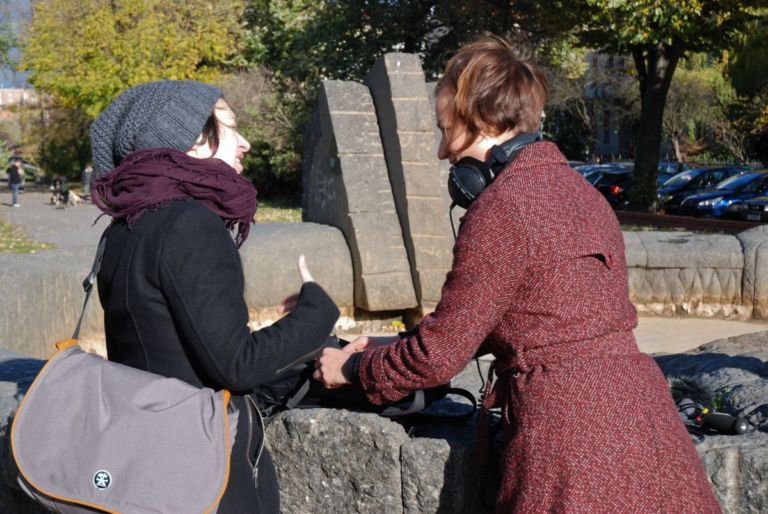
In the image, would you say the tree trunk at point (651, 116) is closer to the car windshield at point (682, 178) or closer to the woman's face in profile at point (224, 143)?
the car windshield at point (682, 178)

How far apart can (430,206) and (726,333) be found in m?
3.35

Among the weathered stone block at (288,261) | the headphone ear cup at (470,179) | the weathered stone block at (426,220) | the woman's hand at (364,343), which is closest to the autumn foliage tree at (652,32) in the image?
the weathered stone block at (426,220)

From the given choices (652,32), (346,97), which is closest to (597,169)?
(652,32)

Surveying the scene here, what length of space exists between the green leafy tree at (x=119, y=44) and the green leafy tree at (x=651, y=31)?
11820 millimetres

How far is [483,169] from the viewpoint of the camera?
7.20 feet

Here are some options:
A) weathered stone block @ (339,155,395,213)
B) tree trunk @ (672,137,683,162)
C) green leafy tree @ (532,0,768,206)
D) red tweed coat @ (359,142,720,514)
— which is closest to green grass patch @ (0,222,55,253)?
weathered stone block @ (339,155,395,213)

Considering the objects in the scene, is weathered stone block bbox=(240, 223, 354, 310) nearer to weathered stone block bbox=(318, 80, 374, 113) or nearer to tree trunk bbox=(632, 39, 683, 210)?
weathered stone block bbox=(318, 80, 374, 113)

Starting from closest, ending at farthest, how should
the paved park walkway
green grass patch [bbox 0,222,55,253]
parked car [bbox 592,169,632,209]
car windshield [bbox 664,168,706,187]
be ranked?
the paved park walkway, green grass patch [bbox 0,222,55,253], parked car [bbox 592,169,632,209], car windshield [bbox 664,168,706,187]

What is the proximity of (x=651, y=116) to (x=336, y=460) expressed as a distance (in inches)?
775

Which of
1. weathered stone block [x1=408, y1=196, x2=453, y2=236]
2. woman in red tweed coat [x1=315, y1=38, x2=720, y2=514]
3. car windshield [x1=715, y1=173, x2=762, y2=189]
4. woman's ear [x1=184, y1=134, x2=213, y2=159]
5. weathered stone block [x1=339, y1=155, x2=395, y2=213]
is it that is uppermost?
woman's ear [x1=184, y1=134, x2=213, y2=159]

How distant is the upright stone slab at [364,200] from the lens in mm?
8367

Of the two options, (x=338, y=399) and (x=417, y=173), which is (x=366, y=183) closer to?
(x=417, y=173)

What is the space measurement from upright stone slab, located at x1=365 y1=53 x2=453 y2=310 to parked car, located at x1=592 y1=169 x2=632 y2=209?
17.2 metres

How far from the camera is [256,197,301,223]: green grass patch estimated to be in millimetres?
22625
